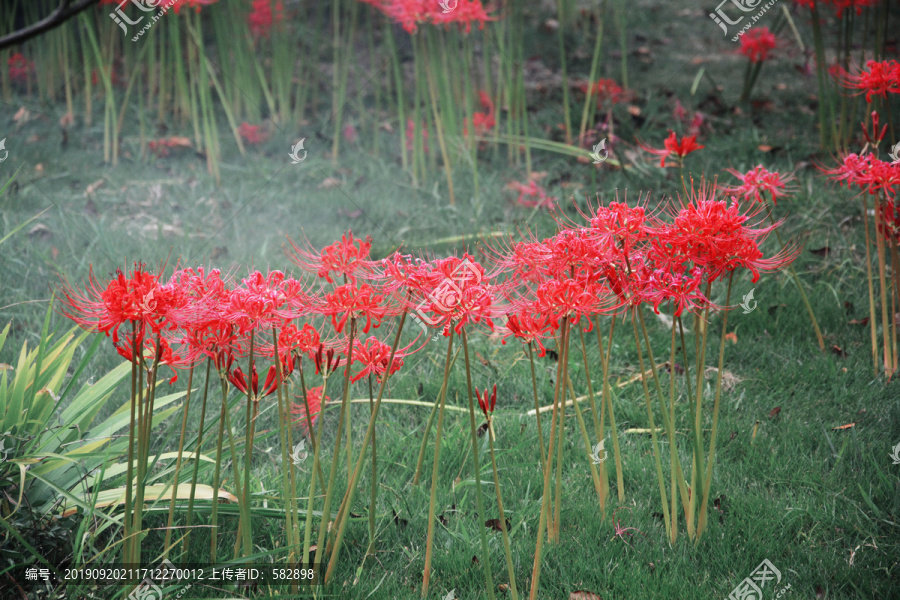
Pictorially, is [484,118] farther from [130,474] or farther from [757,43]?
[130,474]

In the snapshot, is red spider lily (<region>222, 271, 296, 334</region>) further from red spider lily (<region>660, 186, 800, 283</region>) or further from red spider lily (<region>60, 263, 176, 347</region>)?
red spider lily (<region>660, 186, 800, 283</region>)

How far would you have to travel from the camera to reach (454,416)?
2.43 m

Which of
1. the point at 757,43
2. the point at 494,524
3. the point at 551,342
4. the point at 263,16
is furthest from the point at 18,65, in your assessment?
the point at 494,524

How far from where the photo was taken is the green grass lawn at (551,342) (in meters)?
1.69

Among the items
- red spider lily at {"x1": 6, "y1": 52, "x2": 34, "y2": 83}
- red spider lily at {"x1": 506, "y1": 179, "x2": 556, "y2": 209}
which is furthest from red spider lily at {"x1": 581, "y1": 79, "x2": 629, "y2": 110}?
red spider lily at {"x1": 6, "y1": 52, "x2": 34, "y2": 83}

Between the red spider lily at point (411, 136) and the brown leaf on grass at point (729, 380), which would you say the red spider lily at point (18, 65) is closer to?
the red spider lily at point (411, 136)

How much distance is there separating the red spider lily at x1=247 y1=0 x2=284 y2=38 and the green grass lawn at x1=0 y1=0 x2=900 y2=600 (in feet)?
2.56

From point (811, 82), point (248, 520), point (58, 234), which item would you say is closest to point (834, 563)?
point (248, 520)

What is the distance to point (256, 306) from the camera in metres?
1.28

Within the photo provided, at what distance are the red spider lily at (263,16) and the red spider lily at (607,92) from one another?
2.44 metres

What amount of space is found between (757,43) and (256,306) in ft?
13.6

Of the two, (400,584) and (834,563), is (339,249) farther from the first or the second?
(834,563)

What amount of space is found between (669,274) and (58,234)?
11.0ft

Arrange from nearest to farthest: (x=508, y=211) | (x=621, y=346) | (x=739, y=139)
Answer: (x=621, y=346)
(x=508, y=211)
(x=739, y=139)
